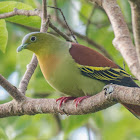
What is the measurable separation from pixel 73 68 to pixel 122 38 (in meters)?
0.56

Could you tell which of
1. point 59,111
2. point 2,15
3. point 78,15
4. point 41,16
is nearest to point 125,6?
point 78,15

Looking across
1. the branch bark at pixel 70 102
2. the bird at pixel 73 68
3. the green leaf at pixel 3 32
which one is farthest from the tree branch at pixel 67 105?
the green leaf at pixel 3 32

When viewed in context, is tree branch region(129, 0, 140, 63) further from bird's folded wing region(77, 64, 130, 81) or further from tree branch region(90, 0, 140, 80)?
bird's folded wing region(77, 64, 130, 81)

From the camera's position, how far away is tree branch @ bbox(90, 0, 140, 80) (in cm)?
326

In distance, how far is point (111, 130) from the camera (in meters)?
5.99

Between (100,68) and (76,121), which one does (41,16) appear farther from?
(76,121)

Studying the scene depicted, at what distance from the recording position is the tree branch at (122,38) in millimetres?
3256

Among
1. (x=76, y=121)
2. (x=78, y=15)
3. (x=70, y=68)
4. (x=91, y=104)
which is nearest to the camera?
(x=91, y=104)

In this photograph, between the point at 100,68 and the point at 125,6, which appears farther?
the point at 125,6

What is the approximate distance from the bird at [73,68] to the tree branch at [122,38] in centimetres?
39

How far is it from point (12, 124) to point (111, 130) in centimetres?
186

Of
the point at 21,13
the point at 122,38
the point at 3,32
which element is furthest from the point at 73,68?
the point at 21,13

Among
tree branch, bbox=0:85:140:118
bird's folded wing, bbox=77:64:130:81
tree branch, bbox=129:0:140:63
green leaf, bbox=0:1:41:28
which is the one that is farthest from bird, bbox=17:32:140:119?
tree branch, bbox=129:0:140:63

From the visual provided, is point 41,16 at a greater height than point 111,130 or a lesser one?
greater
